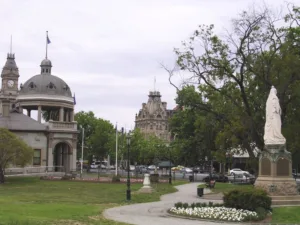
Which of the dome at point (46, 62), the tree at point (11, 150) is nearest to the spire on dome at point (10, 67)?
the dome at point (46, 62)

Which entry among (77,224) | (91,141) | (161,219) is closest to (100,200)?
(161,219)

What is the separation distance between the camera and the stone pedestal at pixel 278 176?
88.8 feet

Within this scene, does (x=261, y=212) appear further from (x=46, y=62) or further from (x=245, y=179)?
(x=46, y=62)

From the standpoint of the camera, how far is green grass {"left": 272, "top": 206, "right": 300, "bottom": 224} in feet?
70.6

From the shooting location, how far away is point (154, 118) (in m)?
161

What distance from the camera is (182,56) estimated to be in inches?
1496

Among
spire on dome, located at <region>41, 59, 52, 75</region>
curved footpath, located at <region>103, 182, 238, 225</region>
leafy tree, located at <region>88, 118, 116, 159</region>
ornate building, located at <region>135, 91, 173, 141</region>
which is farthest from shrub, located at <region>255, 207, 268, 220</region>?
ornate building, located at <region>135, 91, 173, 141</region>

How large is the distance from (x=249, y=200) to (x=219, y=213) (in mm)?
1590

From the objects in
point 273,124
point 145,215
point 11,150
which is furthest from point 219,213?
point 11,150

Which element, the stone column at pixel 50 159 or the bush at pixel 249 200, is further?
the stone column at pixel 50 159

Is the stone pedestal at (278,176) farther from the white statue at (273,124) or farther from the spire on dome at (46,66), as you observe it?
the spire on dome at (46,66)

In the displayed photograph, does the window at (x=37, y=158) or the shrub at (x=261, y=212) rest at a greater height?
the window at (x=37, y=158)

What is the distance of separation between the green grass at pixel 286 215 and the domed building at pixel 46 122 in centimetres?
3765

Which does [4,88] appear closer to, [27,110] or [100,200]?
[27,110]
